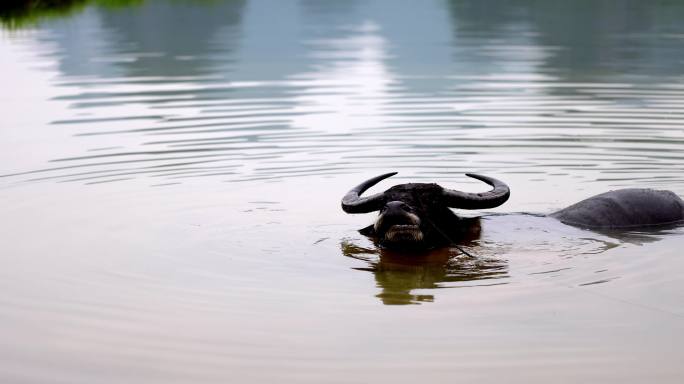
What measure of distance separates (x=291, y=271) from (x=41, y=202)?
3.53 metres

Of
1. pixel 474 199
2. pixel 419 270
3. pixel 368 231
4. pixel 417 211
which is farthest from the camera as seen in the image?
pixel 368 231

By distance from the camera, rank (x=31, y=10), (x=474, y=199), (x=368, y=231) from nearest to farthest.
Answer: (x=474, y=199) → (x=368, y=231) → (x=31, y=10)

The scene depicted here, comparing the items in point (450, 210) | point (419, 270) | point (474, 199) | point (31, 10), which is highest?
point (474, 199)

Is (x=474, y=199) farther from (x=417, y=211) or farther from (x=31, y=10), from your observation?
(x=31, y=10)

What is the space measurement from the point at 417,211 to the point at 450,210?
1.43 feet

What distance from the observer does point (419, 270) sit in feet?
27.8

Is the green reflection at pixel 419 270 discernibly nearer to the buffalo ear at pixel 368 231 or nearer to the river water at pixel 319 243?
the river water at pixel 319 243

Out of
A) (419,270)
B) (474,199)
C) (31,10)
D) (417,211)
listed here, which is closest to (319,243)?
(417,211)

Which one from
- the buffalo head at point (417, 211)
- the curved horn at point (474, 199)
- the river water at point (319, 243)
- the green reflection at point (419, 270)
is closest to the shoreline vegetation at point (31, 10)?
the river water at point (319, 243)

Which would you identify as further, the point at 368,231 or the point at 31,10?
the point at 31,10

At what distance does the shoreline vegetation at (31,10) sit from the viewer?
33062mm

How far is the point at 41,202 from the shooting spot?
10836mm

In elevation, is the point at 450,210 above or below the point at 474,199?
below

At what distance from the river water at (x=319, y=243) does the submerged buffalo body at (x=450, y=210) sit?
0.70 ft
